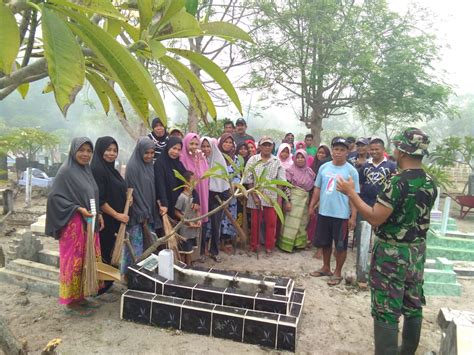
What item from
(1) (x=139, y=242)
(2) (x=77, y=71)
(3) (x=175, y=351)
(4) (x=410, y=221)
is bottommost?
(3) (x=175, y=351)

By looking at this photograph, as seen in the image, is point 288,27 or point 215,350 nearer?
point 215,350

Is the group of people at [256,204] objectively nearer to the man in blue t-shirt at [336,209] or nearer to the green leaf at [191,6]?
the man in blue t-shirt at [336,209]

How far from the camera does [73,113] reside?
36.8 metres

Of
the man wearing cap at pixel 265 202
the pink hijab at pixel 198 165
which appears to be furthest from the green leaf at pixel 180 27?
the man wearing cap at pixel 265 202

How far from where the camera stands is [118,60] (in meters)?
0.66

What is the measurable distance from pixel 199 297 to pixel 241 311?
377mm

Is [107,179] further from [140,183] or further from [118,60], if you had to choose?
[118,60]

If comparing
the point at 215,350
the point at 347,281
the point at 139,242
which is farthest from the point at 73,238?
the point at 347,281

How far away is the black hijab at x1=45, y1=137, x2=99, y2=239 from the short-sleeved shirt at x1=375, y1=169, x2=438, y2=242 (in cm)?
220

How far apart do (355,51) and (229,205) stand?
20.2 feet

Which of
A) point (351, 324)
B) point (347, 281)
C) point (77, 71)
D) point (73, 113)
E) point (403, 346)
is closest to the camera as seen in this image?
point (77, 71)

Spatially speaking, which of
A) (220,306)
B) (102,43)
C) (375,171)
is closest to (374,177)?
(375,171)

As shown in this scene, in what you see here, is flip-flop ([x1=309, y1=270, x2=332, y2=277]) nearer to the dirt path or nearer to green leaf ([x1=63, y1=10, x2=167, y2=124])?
the dirt path

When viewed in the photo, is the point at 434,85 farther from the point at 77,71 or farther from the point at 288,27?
the point at 77,71
